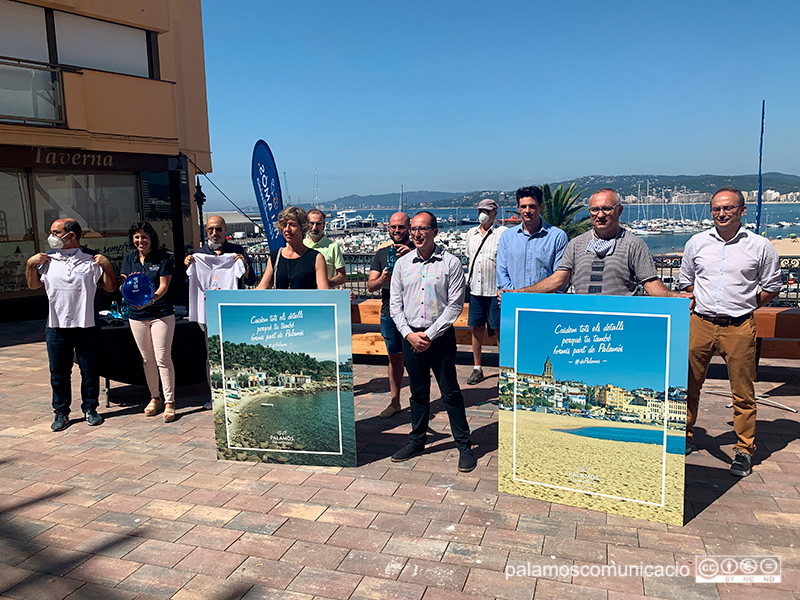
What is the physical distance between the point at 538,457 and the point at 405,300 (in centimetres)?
138

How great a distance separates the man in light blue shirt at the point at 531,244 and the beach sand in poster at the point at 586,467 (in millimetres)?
1850

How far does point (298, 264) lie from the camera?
14.8ft

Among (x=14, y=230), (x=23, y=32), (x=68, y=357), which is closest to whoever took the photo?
(x=68, y=357)

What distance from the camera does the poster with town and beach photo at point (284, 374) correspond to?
158 inches

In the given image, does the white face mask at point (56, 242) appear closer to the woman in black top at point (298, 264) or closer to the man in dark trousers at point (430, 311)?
the woman in black top at point (298, 264)

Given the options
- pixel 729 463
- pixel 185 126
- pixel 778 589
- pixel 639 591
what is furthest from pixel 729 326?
pixel 185 126

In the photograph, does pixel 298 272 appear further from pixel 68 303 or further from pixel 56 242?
pixel 56 242

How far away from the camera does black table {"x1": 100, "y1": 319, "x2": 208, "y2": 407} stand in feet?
18.1

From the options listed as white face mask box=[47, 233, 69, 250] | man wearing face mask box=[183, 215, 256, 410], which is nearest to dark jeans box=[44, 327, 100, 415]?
white face mask box=[47, 233, 69, 250]

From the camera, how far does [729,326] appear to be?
12.6 ft

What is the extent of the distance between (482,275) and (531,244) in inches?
36.9

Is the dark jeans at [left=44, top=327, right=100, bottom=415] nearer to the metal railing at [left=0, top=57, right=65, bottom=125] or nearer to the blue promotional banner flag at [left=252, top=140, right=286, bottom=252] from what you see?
the blue promotional banner flag at [left=252, top=140, right=286, bottom=252]

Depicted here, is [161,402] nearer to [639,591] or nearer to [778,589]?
[639,591]

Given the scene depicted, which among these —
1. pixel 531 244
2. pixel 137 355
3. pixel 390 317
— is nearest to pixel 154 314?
pixel 137 355
